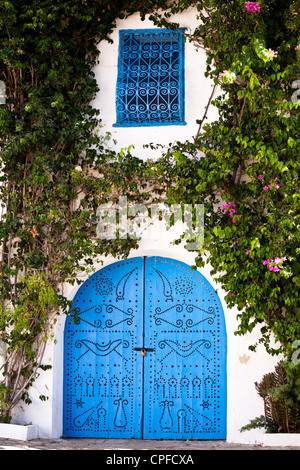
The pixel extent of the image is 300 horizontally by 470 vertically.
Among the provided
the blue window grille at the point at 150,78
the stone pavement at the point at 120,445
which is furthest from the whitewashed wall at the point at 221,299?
the stone pavement at the point at 120,445

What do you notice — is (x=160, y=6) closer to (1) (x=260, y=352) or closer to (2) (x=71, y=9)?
(2) (x=71, y=9)

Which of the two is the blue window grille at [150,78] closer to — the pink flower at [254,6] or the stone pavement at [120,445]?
the pink flower at [254,6]

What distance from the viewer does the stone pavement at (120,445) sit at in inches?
237

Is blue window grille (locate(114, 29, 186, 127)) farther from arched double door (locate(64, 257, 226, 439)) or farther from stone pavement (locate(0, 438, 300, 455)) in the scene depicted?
stone pavement (locate(0, 438, 300, 455))

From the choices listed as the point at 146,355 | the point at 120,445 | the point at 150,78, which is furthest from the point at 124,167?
the point at 120,445

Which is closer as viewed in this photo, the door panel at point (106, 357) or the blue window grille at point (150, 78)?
the door panel at point (106, 357)

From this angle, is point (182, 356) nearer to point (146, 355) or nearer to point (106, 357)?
point (146, 355)

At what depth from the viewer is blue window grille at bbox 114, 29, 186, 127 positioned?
278 inches

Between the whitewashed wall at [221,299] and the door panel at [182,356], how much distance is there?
0.53ft

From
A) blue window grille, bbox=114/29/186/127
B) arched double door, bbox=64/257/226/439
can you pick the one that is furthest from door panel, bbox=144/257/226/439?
blue window grille, bbox=114/29/186/127

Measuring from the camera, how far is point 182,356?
679 centimetres

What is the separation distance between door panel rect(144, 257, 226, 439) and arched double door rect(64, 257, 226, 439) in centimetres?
1

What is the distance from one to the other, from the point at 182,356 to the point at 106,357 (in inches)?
34.3

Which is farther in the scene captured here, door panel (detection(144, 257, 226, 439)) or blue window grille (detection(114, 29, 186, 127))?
blue window grille (detection(114, 29, 186, 127))
